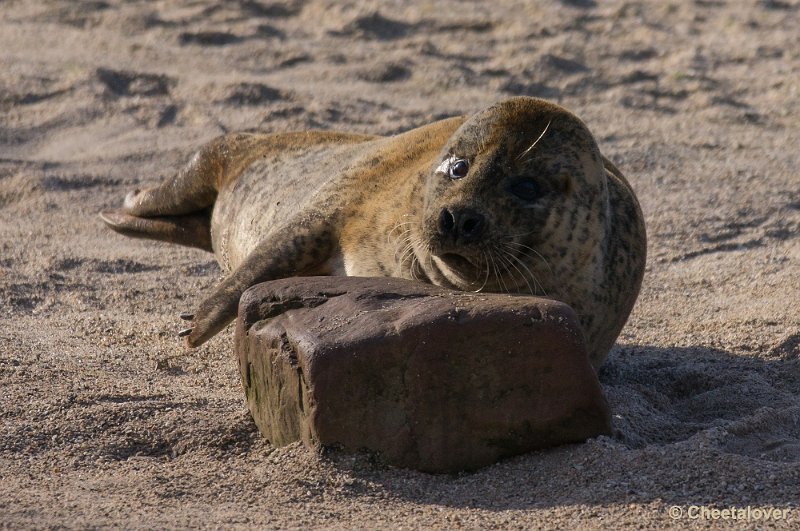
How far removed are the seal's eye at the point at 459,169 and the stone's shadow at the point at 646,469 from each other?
0.86 m

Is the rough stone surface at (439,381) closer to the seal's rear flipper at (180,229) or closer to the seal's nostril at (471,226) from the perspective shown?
the seal's nostril at (471,226)

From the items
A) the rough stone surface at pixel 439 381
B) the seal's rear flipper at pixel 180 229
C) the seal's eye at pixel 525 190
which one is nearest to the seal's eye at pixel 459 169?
the seal's eye at pixel 525 190

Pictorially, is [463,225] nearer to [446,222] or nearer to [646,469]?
[446,222]

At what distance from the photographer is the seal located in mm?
3896

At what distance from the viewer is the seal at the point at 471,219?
3.90 m

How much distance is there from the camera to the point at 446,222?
12.5 feet

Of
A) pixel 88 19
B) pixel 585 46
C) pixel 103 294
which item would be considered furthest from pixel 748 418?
pixel 88 19

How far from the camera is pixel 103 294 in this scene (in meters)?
5.46

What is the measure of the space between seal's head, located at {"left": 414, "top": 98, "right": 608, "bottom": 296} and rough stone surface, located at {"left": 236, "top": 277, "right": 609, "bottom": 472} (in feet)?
1.22

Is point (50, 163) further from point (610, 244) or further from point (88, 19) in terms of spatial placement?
point (610, 244)

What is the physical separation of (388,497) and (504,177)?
3.85ft

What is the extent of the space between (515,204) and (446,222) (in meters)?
0.24

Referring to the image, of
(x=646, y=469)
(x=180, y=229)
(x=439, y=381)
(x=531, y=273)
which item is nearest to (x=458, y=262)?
(x=531, y=273)

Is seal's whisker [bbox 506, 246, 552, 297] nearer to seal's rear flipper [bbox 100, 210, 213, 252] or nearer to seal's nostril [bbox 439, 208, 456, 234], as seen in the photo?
seal's nostril [bbox 439, 208, 456, 234]
